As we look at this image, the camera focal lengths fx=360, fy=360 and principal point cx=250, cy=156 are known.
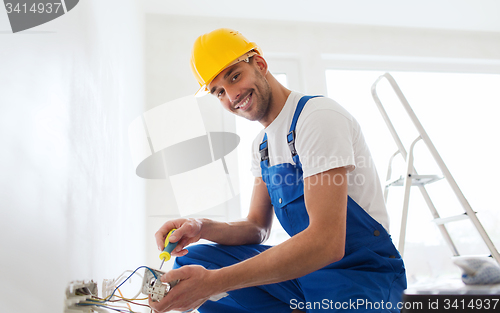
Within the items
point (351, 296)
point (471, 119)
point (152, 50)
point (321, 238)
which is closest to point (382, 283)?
point (351, 296)

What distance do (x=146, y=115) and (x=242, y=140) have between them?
72 cm

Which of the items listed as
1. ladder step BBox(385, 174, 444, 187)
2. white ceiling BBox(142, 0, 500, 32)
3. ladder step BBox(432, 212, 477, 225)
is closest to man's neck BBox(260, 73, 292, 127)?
ladder step BBox(385, 174, 444, 187)

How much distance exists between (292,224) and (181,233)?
376 mm

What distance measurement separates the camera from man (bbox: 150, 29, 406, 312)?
91 centimetres

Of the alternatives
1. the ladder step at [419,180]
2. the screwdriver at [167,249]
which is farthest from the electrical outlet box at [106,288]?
the ladder step at [419,180]

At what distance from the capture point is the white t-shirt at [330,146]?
104cm

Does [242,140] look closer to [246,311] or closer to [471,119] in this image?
[246,311]

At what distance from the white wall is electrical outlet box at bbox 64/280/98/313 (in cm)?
2

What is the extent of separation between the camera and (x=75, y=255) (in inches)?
31.5

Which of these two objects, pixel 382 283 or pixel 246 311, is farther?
pixel 246 311

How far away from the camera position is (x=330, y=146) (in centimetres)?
105

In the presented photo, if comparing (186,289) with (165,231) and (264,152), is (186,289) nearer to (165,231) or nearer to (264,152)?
(165,231)

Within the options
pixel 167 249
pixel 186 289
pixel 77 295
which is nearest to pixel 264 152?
pixel 167 249

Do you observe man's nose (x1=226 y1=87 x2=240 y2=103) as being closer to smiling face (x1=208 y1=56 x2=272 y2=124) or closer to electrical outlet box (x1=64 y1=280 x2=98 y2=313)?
smiling face (x1=208 y1=56 x2=272 y2=124)
